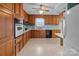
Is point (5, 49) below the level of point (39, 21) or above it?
below

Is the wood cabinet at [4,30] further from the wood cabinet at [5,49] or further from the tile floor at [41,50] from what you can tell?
the tile floor at [41,50]

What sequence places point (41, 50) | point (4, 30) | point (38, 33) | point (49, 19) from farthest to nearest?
point (49, 19), point (38, 33), point (41, 50), point (4, 30)

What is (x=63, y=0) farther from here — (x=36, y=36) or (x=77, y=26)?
(x=36, y=36)

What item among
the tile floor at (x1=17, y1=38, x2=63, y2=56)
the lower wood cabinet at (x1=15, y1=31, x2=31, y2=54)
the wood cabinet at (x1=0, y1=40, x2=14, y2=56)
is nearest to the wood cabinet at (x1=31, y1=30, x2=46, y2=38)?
the tile floor at (x1=17, y1=38, x2=63, y2=56)

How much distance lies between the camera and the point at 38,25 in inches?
324

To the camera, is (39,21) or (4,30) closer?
(4,30)

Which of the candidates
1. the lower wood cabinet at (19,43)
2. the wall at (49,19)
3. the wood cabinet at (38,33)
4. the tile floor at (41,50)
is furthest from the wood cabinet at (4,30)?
the wall at (49,19)

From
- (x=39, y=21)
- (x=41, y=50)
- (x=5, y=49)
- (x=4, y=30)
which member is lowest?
(x=41, y=50)

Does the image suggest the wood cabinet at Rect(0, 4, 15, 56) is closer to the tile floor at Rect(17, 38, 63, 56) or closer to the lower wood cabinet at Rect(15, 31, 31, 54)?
the lower wood cabinet at Rect(15, 31, 31, 54)

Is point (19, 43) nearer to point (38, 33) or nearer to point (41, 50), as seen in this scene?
point (41, 50)

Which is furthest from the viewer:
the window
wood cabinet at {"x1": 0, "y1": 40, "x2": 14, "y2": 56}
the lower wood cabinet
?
the window

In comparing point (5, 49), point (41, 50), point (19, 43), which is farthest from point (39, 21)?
point (5, 49)

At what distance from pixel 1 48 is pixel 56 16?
695cm

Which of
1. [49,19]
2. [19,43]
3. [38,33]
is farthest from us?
[49,19]
